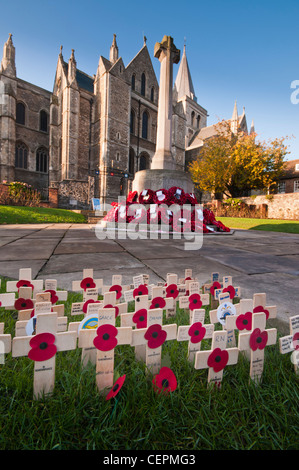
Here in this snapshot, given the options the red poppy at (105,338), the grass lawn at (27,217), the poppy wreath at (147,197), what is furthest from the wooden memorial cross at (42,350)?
the grass lawn at (27,217)

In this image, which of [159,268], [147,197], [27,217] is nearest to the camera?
[159,268]

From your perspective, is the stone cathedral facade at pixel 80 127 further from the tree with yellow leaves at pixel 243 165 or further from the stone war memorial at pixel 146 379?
the stone war memorial at pixel 146 379

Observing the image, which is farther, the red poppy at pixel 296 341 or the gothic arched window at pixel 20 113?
the gothic arched window at pixel 20 113

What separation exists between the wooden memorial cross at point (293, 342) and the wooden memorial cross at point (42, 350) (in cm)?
77

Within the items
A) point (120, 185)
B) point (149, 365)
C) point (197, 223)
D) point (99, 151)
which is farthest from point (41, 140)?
point (149, 365)

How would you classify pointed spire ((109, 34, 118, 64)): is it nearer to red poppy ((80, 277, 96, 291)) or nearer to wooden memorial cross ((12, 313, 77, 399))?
red poppy ((80, 277, 96, 291))

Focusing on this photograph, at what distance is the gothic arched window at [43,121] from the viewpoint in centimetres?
2658

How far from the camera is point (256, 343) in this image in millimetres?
801

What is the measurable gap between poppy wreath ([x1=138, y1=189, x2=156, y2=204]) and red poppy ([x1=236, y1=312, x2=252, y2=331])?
5.82 meters

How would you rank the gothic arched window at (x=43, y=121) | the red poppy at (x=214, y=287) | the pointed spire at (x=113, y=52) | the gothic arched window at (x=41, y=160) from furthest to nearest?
the gothic arched window at (x=43, y=121), the gothic arched window at (x=41, y=160), the pointed spire at (x=113, y=52), the red poppy at (x=214, y=287)

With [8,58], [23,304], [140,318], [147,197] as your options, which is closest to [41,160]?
[8,58]

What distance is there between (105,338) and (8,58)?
103 feet
